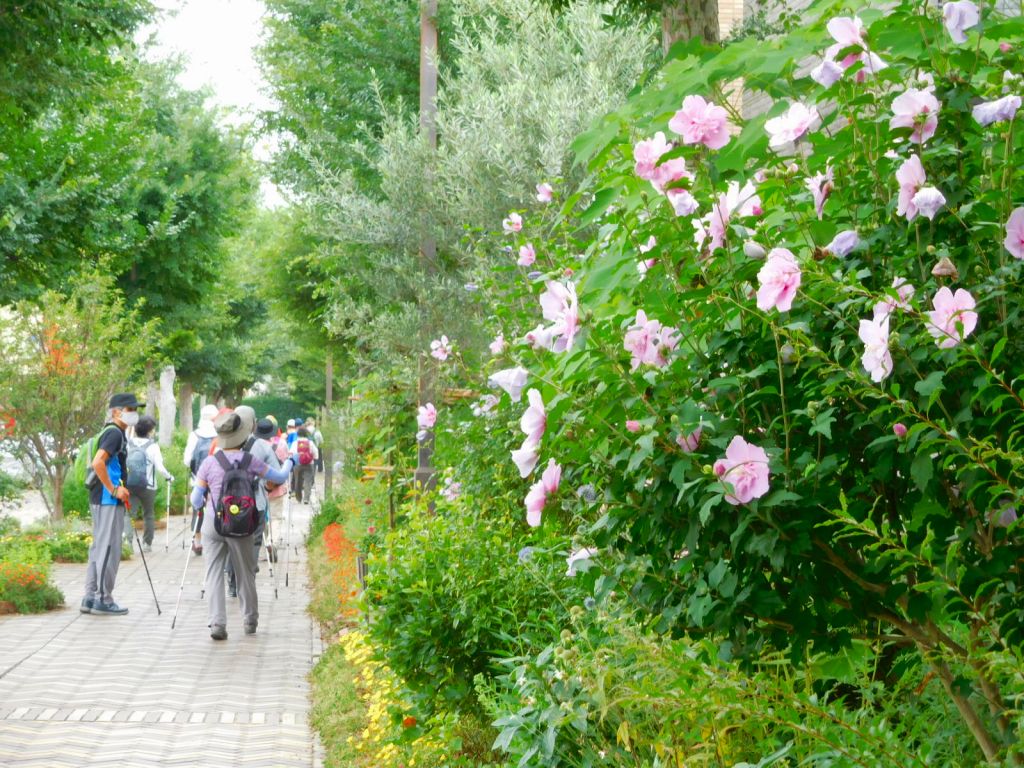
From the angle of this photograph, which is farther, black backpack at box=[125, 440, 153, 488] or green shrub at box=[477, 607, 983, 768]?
black backpack at box=[125, 440, 153, 488]

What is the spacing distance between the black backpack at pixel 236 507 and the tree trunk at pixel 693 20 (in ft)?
18.8

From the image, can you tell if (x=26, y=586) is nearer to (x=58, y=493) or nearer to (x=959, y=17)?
(x=58, y=493)

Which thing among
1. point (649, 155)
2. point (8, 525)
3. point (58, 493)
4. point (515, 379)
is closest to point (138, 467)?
point (8, 525)

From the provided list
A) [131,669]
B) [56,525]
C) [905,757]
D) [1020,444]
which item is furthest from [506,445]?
[56,525]

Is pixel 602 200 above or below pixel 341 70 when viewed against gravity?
below

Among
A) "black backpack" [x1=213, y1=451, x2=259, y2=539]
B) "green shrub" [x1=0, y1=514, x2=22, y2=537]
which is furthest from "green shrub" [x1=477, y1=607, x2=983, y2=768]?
"green shrub" [x1=0, y1=514, x2=22, y2=537]

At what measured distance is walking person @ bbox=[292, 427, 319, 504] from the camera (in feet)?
90.0

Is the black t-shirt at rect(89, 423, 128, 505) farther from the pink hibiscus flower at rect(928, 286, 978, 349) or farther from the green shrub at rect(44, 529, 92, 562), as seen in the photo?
the pink hibiscus flower at rect(928, 286, 978, 349)

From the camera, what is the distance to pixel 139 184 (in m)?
24.4

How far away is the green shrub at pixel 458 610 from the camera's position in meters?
5.58

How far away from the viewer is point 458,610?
5773mm

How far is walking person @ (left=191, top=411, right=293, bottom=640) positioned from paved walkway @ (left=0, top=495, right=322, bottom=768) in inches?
9.9

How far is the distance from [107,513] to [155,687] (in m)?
3.56

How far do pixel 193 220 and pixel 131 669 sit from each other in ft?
65.9
